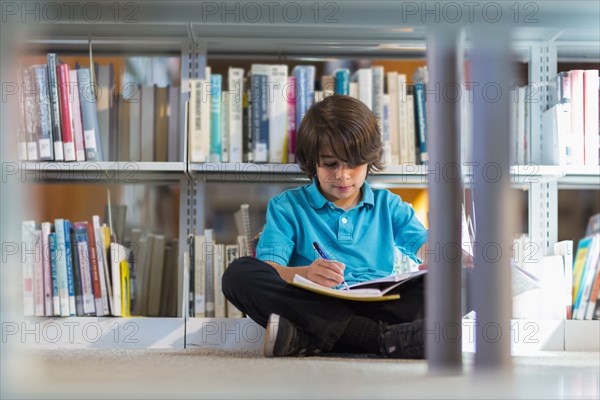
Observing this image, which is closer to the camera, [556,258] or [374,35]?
[556,258]

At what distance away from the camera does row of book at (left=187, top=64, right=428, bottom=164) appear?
2.11 m

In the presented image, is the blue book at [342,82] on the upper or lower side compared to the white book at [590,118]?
upper

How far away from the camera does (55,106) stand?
2.06 metres

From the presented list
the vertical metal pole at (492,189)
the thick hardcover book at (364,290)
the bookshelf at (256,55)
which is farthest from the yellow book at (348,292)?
the vertical metal pole at (492,189)

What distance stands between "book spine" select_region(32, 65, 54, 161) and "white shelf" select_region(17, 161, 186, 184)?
32 mm

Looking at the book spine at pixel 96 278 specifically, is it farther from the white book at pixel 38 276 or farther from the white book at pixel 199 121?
the white book at pixel 199 121

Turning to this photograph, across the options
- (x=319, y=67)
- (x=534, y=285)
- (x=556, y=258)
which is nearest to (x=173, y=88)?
(x=319, y=67)

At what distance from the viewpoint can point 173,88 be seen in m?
2.21

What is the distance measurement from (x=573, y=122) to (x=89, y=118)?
1.24 m

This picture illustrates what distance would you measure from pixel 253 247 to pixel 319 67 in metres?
0.63

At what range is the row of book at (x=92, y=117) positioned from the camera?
6.73 ft

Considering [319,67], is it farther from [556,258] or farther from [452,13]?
[452,13]

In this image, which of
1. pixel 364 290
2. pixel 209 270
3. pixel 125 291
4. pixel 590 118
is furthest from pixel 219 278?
pixel 590 118

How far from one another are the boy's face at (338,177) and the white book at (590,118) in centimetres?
69
